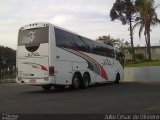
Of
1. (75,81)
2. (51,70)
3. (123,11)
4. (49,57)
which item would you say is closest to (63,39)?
(49,57)

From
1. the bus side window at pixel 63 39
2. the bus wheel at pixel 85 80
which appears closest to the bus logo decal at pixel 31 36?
the bus side window at pixel 63 39

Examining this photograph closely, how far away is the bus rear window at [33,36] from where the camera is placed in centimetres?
2039

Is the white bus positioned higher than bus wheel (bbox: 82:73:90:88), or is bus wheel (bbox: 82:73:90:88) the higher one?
the white bus

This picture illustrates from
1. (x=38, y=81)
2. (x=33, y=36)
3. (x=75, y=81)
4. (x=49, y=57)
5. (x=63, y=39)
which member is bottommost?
(x=75, y=81)

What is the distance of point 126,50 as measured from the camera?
75.4m

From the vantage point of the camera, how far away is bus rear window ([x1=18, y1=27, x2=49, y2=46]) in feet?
66.9

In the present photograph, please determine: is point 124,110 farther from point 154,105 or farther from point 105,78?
point 105,78

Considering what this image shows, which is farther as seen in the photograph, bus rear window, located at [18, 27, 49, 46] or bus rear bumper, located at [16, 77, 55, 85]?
bus rear window, located at [18, 27, 49, 46]

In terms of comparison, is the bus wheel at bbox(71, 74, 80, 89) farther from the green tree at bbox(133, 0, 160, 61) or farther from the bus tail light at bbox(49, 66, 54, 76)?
the green tree at bbox(133, 0, 160, 61)

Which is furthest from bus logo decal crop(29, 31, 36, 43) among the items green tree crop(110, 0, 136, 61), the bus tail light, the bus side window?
green tree crop(110, 0, 136, 61)

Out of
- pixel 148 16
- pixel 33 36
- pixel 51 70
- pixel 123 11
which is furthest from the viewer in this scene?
pixel 123 11

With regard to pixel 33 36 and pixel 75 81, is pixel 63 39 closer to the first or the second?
pixel 33 36

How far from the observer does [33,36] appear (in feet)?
68.2

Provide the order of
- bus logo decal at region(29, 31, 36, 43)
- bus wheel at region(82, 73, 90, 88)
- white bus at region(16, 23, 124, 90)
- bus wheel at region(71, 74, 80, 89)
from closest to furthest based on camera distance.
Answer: white bus at region(16, 23, 124, 90) → bus logo decal at region(29, 31, 36, 43) → bus wheel at region(71, 74, 80, 89) → bus wheel at region(82, 73, 90, 88)
